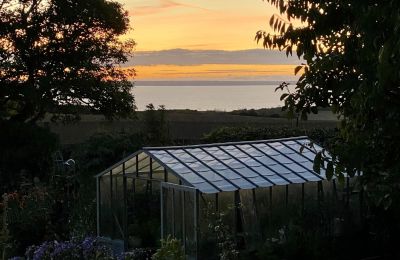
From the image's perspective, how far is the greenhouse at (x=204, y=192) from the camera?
1077 centimetres

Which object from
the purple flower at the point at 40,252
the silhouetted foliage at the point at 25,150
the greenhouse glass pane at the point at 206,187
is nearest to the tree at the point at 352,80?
the purple flower at the point at 40,252

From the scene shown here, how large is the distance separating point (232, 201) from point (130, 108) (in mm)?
12214

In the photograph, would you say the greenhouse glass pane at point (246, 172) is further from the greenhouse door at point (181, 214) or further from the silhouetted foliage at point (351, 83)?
the silhouetted foliage at point (351, 83)

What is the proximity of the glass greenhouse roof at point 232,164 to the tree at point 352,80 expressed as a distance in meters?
4.75

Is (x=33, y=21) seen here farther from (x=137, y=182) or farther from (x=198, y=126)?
(x=198, y=126)

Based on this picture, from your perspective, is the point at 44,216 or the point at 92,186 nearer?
the point at 44,216

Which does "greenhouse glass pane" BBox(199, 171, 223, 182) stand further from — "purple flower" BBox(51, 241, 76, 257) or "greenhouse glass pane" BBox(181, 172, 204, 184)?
"purple flower" BBox(51, 241, 76, 257)

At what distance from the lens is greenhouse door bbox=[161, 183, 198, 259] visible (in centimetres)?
1062

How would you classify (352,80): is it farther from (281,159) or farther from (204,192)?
(281,159)

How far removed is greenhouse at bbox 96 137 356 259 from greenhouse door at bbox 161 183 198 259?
0.02 metres

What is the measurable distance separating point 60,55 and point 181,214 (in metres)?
12.0

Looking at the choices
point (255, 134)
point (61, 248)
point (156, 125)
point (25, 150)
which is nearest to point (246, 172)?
point (61, 248)

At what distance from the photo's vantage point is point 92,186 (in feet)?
52.7

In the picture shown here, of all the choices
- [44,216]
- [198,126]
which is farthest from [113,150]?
[198,126]
